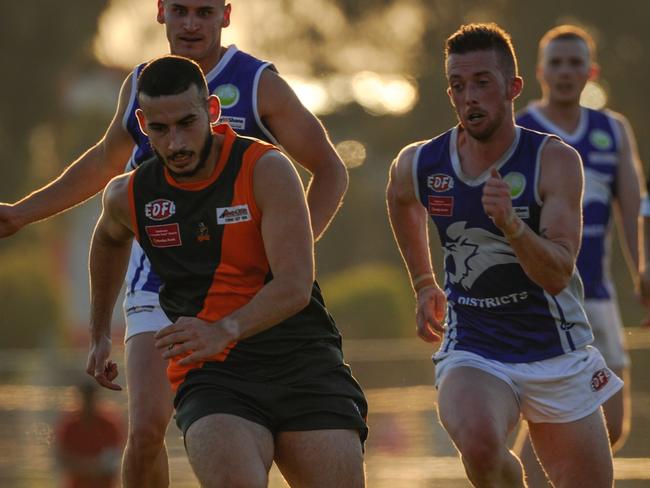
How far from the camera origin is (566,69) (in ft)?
31.7

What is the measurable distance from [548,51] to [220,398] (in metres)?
4.31

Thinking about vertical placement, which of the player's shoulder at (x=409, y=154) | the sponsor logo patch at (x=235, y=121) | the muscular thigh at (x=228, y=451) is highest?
the sponsor logo patch at (x=235, y=121)

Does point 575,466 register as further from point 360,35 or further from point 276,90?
point 360,35

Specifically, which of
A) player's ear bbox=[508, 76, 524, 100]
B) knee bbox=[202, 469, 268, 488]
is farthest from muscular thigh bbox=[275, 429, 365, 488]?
player's ear bbox=[508, 76, 524, 100]

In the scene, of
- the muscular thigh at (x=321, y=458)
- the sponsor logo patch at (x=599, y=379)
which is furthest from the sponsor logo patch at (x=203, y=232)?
the sponsor logo patch at (x=599, y=379)

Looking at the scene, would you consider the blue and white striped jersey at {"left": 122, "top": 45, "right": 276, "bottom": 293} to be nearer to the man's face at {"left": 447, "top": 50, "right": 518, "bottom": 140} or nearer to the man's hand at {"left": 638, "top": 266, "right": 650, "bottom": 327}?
the man's face at {"left": 447, "top": 50, "right": 518, "bottom": 140}

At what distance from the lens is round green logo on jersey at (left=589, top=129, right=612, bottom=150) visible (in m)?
9.66

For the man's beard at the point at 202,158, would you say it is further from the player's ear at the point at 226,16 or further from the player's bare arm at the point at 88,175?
the player's ear at the point at 226,16

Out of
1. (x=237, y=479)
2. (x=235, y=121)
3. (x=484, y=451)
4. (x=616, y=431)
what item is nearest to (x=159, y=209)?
(x=237, y=479)

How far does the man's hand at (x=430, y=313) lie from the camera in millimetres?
7367

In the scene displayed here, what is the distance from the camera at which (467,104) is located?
273 inches

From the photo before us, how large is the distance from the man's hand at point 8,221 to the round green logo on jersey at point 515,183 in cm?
206

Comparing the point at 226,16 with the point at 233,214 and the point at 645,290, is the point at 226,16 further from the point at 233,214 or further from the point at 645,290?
the point at 645,290

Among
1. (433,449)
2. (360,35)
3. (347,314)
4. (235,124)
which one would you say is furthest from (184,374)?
(360,35)
